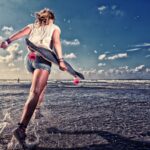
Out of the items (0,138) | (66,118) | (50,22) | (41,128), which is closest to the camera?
(0,138)

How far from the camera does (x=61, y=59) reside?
4770 millimetres

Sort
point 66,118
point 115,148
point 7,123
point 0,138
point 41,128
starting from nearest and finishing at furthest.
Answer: point 115,148 < point 0,138 < point 41,128 < point 7,123 < point 66,118

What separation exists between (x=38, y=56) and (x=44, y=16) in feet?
2.17

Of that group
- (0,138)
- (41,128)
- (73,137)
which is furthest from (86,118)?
(0,138)

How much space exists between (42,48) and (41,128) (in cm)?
149

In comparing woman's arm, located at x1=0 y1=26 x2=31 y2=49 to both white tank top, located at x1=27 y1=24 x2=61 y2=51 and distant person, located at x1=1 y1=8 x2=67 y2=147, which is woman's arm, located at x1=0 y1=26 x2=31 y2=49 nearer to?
distant person, located at x1=1 y1=8 x2=67 y2=147

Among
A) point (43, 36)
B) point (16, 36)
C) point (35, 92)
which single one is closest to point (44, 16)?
point (43, 36)

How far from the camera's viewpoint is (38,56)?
4793mm

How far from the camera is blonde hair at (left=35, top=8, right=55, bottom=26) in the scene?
5.00 metres

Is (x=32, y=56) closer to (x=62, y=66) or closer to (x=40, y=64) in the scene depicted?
(x=40, y=64)

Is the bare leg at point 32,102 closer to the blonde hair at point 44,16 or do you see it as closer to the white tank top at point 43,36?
the white tank top at point 43,36

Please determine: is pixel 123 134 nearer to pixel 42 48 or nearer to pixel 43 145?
pixel 43 145

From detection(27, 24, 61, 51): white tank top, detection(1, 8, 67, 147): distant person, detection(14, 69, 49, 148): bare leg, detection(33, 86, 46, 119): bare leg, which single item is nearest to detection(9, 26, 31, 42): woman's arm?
detection(1, 8, 67, 147): distant person

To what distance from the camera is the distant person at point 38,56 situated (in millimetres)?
4595
